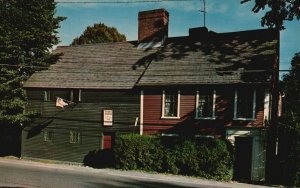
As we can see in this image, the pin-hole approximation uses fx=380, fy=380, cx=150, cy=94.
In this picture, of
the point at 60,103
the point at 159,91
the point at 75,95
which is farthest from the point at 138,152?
the point at 75,95

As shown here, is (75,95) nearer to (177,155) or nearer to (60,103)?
(60,103)

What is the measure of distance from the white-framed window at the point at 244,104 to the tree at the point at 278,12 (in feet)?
21.0

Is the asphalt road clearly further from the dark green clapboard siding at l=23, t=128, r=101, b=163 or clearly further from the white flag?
the white flag

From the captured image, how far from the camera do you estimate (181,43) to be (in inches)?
1205

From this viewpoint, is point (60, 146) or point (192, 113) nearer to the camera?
point (192, 113)

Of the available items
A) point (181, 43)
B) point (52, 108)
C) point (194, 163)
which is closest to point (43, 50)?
point (52, 108)

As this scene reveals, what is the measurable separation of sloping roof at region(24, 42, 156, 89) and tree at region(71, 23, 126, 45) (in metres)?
21.2

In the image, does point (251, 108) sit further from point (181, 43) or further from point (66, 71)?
point (66, 71)

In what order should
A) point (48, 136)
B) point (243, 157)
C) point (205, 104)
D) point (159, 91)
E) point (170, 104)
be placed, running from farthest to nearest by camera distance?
point (48, 136) < point (159, 91) < point (170, 104) < point (205, 104) < point (243, 157)

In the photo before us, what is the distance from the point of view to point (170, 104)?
26.8m

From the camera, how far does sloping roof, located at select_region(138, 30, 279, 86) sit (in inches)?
990

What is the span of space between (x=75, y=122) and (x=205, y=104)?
10.5 meters

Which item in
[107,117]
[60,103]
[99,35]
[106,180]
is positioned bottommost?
[106,180]

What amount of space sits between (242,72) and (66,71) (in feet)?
48.2
